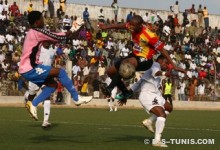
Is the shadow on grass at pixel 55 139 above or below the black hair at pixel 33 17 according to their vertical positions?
below

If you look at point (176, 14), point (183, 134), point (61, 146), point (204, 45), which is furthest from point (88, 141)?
point (176, 14)

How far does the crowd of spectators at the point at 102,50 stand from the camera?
3869 centimetres

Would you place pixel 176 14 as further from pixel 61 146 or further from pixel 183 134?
pixel 61 146

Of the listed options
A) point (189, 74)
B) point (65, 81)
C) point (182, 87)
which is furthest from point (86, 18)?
point (65, 81)

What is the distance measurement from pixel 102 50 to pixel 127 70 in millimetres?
28351

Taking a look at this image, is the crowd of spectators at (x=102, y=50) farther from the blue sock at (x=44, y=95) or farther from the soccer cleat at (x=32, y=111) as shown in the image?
the soccer cleat at (x=32, y=111)

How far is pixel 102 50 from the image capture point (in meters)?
43.7

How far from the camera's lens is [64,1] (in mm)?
48500

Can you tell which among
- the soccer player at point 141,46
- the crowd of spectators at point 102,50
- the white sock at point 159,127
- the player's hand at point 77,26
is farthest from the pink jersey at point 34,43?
the crowd of spectators at point 102,50

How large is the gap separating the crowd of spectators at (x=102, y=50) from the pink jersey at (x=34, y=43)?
58.6ft

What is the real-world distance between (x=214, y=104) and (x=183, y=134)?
1000 inches

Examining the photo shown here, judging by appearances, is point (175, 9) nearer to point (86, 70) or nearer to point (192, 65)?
point (192, 65)

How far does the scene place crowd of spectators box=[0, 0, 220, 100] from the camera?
127ft

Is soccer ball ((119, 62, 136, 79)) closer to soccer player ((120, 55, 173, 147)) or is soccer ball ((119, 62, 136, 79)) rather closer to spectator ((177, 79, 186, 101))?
soccer player ((120, 55, 173, 147))
